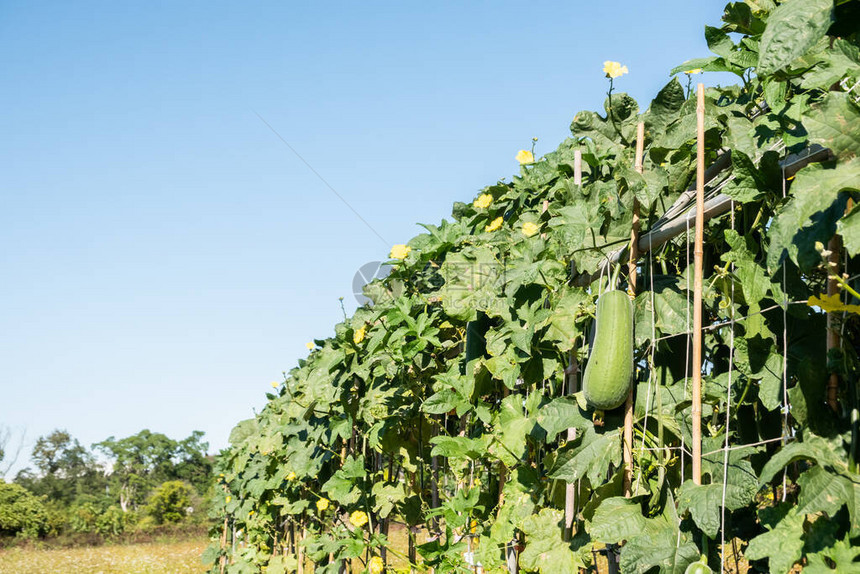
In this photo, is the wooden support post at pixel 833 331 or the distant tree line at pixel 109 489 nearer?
the wooden support post at pixel 833 331

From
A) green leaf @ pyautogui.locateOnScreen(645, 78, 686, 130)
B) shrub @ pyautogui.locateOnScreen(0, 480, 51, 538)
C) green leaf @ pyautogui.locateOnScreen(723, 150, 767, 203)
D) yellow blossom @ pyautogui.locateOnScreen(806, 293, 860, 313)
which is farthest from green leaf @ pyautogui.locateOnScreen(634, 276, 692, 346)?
shrub @ pyautogui.locateOnScreen(0, 480, 51, 538)

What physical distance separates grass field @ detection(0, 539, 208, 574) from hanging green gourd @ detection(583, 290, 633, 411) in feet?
45.4

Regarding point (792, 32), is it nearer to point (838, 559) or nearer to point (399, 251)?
point (838, 559)

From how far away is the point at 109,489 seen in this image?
1810 inches

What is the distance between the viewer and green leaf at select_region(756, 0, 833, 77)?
1092 mm

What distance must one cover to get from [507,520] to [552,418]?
70cm

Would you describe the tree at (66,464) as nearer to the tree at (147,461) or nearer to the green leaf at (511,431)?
the tree at (147,461)

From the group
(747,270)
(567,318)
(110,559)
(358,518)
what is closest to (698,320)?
(747,270)

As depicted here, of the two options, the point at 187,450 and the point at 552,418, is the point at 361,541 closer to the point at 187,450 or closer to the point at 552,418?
the point at 552,418

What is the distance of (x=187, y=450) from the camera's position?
171 ft

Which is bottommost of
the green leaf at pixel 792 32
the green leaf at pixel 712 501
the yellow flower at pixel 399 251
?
the green leaf at pixel 712 501

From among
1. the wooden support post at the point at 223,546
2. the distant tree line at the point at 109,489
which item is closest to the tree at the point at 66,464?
the distant tree line at the point at 109,489

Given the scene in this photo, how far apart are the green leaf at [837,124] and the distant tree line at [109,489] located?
1126 inches

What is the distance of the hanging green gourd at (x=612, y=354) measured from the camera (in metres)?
1.58
